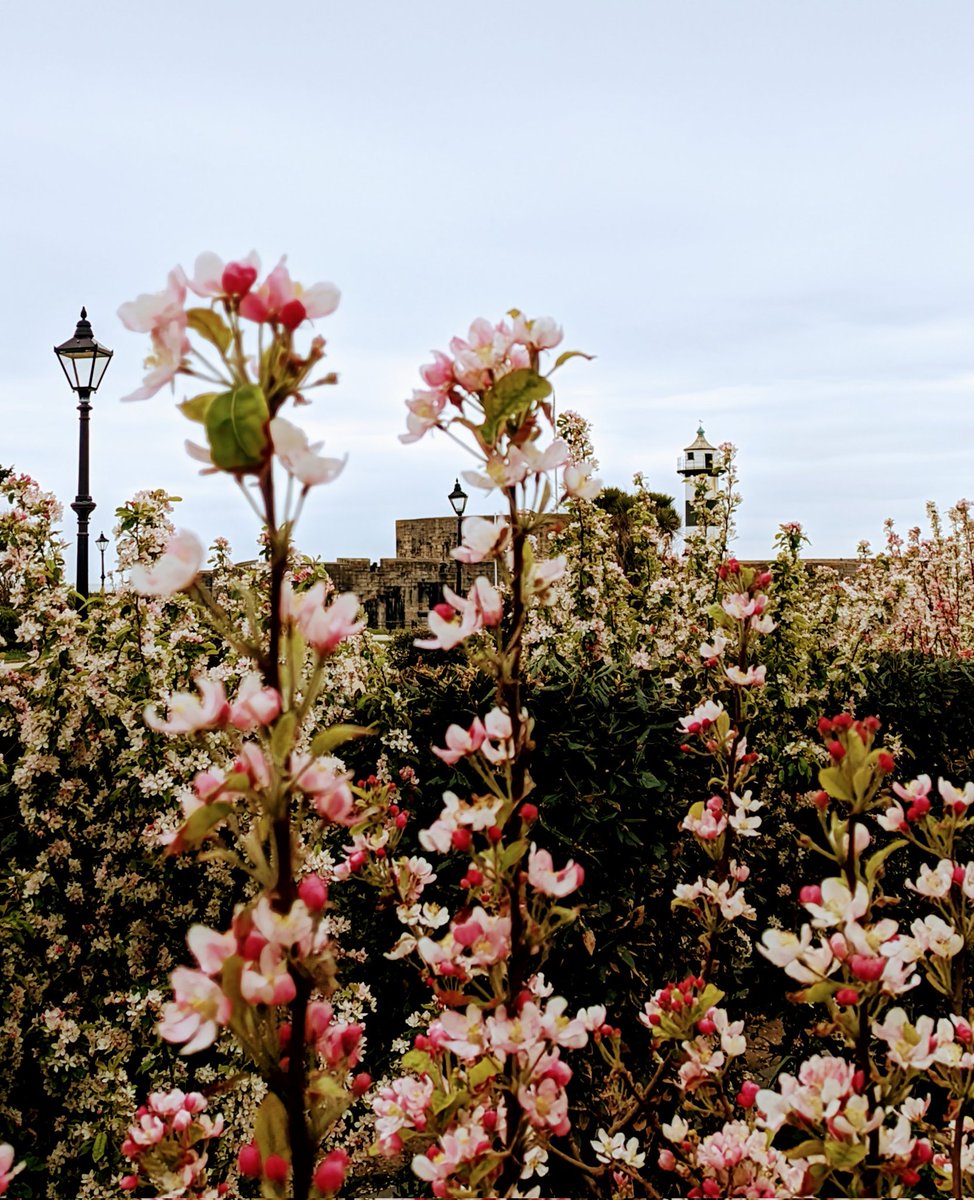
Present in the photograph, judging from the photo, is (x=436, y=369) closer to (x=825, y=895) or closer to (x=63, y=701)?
(x=825, y=895)

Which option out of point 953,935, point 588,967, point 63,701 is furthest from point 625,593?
point 953,935

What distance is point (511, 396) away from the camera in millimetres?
1295

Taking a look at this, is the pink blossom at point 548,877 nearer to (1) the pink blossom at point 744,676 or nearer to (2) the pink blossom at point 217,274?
(2) the pink blossom at point 217,274

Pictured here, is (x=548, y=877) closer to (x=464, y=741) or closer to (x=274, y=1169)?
(x=464, y=741)

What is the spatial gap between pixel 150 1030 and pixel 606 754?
1.84m

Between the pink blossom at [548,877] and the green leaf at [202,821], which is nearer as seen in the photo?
the green leaf at [202,821]

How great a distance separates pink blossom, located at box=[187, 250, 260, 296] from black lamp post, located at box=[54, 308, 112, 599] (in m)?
9.51

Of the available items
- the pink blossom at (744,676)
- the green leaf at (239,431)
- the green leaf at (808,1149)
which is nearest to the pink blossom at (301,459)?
the green leaf at (239,431)

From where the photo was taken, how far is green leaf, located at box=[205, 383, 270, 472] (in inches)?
34.1

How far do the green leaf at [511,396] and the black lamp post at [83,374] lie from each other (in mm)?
9284

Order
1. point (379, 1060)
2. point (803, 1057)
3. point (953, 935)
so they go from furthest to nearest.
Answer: point (803, 1057) → point (379, 1060) → point (953, 935)

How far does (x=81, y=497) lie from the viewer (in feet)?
32.7

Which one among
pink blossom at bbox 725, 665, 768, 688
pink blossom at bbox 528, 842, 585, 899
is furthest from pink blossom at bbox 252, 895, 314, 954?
pink blossom at bbox 725, 665, 768, 688

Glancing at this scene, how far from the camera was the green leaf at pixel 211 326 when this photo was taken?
931 millimetres
